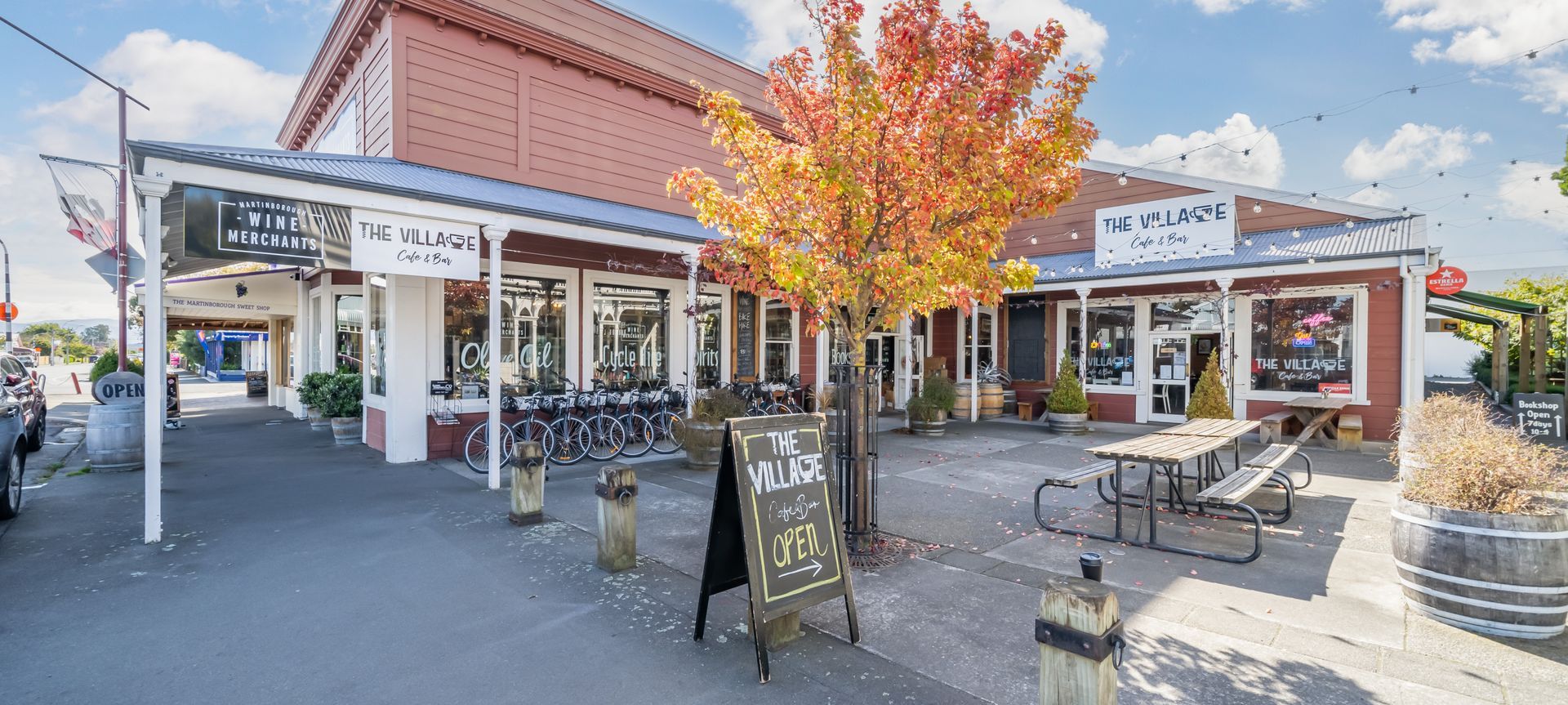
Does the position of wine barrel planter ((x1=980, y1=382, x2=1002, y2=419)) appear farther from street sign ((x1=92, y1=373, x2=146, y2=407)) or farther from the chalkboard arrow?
street sign ((x1=92, y1=373, x2=146, y2=407))

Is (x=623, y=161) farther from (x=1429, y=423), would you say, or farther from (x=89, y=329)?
(x=89, y=329)

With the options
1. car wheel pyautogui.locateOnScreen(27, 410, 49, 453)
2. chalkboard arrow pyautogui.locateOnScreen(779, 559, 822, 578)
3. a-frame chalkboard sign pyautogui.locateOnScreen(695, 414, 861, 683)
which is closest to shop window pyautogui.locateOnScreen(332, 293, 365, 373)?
car wheel pyautogui.locateOnScreen(27, 410, 49, 453)

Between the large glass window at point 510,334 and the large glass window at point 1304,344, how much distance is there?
1231cm

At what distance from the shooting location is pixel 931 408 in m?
11.9

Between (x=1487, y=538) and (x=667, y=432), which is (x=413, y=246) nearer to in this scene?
(x=667, y=432)

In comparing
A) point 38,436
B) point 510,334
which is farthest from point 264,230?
point 38,436

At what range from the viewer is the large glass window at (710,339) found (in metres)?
12.3

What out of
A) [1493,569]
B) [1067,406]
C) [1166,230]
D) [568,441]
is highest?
[1166,230]

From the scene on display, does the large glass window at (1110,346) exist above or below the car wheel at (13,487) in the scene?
above

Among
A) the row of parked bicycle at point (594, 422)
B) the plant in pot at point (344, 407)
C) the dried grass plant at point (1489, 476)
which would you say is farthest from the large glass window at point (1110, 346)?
the plant in pot at point (344, 407)

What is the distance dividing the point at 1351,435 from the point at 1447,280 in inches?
122

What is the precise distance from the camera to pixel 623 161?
11742 millimetres

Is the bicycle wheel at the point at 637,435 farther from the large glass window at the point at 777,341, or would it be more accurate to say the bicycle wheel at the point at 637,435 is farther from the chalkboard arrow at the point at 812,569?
the chalkboard arrow at the point at 812,569


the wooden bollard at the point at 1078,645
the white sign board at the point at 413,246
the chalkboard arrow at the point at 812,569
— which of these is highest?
the white sign board at the point at 413,246
